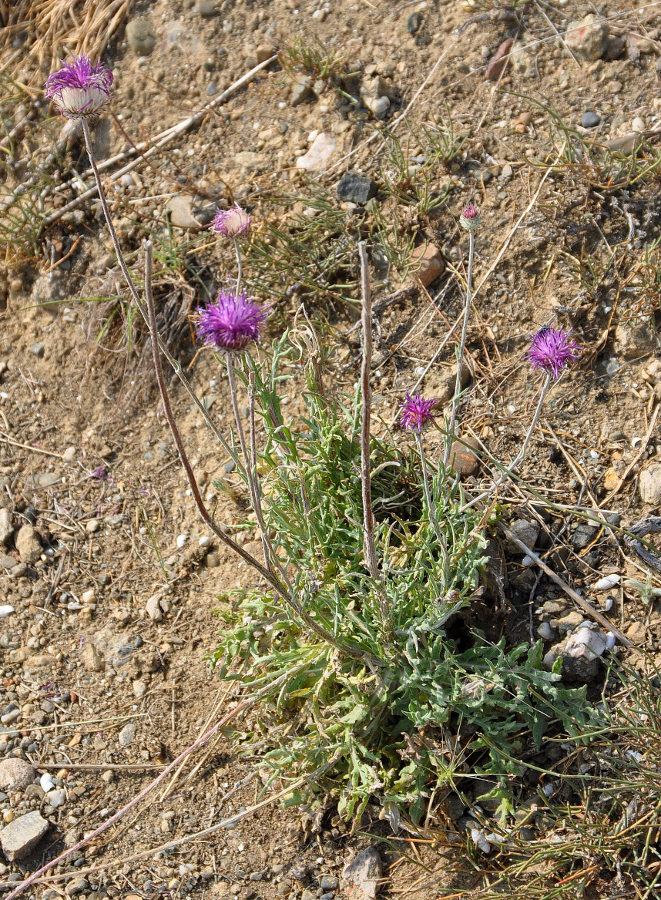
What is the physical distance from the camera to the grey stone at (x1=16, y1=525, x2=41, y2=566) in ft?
11.3

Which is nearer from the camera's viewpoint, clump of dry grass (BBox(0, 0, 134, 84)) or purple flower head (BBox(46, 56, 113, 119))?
purple flower head (BBox(46, 56, 113, 119))

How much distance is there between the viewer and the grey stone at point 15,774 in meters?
2.92

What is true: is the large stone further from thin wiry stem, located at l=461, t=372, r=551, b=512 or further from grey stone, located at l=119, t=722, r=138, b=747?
grey stone, located at l=119, t=722, r=138, b=747

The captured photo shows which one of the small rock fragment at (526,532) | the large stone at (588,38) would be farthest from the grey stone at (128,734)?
the large stone at (588,38)

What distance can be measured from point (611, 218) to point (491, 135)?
2.33 feet

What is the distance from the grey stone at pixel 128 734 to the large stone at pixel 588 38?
3.40 m

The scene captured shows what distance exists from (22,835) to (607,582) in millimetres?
2170

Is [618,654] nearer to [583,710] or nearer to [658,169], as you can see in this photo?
[583,710]

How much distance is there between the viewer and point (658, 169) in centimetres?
325

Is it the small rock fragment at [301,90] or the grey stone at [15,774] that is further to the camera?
the small rock fragment at [301,90]

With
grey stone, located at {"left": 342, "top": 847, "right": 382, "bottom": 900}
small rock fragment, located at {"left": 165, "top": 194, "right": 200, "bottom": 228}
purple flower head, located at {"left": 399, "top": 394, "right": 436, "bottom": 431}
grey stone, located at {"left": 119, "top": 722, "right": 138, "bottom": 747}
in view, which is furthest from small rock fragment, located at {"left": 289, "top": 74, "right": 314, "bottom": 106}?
grey stone, located at {"left": 342, "top": 847, "right": 382, "bottom": 900}

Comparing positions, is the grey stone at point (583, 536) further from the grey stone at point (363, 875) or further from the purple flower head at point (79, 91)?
the purple flower head at point (79, 91)

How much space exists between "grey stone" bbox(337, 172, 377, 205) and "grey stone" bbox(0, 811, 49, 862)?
2792 mm

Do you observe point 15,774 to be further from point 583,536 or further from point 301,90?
point 301,90
